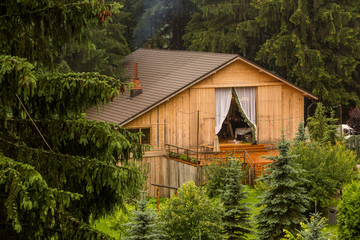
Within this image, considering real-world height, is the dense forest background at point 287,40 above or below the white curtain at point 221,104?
above

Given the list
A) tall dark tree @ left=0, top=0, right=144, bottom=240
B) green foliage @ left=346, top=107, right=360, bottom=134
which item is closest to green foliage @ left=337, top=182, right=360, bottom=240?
tall dark tree @ left=0, top=0, right=144, bottom=240

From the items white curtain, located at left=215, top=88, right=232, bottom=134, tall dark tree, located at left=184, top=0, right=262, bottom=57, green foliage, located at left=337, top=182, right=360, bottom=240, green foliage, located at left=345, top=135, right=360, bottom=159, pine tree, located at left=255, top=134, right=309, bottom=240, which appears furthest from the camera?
tall dark tree, located at left=184, top=0, right=262, bottom=57

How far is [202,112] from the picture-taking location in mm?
30828

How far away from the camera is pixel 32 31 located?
11320 millimetres

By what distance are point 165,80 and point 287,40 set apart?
44.6ft

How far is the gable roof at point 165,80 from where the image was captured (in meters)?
29.9

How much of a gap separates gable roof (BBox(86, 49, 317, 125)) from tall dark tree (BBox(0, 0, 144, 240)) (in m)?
15.9

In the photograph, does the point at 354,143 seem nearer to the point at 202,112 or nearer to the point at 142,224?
the point at 202,112

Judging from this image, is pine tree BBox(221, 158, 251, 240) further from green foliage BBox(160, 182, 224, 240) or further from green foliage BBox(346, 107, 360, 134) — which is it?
green foliage BBox(346, 107, 360, 134)

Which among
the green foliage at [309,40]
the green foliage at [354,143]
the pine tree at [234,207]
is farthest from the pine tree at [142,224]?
the green foliage at [309,40]

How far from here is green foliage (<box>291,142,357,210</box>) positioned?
21670mm

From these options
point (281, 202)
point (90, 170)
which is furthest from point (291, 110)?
point (90, 170)

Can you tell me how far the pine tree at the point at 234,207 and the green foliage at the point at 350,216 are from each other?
8.55 feet

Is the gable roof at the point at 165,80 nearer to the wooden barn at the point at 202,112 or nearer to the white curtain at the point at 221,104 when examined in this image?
the wooden barn at the point at 202,112
